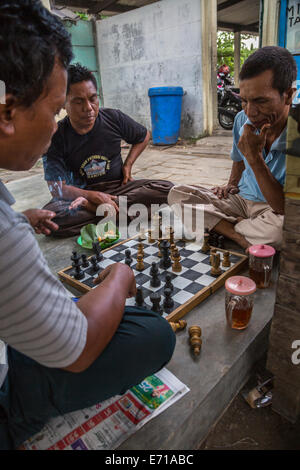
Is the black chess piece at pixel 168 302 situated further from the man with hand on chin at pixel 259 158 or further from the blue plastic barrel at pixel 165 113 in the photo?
the blue plastic barrel at pixel 165 113

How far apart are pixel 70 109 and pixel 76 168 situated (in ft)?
1.68

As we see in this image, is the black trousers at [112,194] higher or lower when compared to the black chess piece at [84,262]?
higher

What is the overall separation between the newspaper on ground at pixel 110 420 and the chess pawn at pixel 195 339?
169 mm

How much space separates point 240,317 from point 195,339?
0.83 feet

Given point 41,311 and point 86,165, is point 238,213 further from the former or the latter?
point 41,311

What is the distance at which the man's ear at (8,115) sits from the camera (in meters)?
0.74

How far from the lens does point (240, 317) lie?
1493 mm

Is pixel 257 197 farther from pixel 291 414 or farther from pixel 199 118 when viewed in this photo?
pixel 199 118

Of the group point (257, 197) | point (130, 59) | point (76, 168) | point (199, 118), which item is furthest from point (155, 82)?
point (257, 197)

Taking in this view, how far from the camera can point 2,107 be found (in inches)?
29.3

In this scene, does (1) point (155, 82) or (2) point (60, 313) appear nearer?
(2) point (60, 313)

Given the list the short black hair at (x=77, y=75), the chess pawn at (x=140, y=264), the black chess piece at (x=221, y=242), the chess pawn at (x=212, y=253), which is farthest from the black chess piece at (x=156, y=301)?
the short black hair at (x=77, y=75)

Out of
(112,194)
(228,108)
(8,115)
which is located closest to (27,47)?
(8,115)

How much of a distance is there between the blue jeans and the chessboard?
47 centimetres
